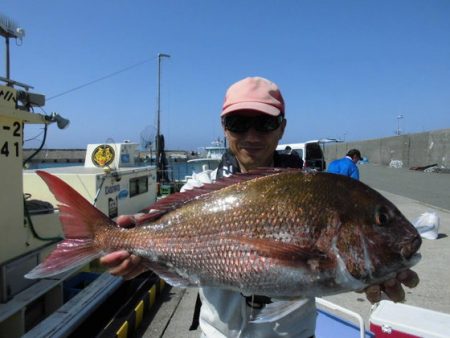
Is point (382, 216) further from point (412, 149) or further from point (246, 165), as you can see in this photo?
point (412, 149)

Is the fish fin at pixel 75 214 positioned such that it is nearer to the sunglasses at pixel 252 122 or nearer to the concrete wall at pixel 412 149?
the sunglasses at pixel 252 122

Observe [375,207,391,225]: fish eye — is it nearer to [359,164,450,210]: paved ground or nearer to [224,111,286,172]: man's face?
[224,111,286,172]: man's face

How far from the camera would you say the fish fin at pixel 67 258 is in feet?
6.17

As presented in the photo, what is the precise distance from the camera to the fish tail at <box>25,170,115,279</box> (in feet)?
6.28

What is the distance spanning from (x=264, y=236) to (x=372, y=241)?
471mm

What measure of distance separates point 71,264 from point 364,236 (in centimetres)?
144

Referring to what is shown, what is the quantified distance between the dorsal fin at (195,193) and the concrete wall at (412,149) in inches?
980

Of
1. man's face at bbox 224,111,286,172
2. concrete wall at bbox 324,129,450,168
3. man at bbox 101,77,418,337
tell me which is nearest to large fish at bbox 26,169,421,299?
man at bbox 101,77,418,337

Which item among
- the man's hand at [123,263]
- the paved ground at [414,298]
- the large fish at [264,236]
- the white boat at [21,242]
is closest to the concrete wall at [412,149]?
the paved ground at [414,298]

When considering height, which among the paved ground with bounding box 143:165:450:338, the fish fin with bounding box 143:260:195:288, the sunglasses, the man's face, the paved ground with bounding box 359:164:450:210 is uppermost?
the sunglasses

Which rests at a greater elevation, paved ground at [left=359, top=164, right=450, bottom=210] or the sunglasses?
the sunglasses

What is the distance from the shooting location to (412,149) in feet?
94.7

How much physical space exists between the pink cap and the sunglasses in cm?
5

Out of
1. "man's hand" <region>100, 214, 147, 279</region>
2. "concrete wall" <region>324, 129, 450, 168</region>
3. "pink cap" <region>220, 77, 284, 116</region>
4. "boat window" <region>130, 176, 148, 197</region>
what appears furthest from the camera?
"concrete wall" <region>324, 129, 450, 168</region>
